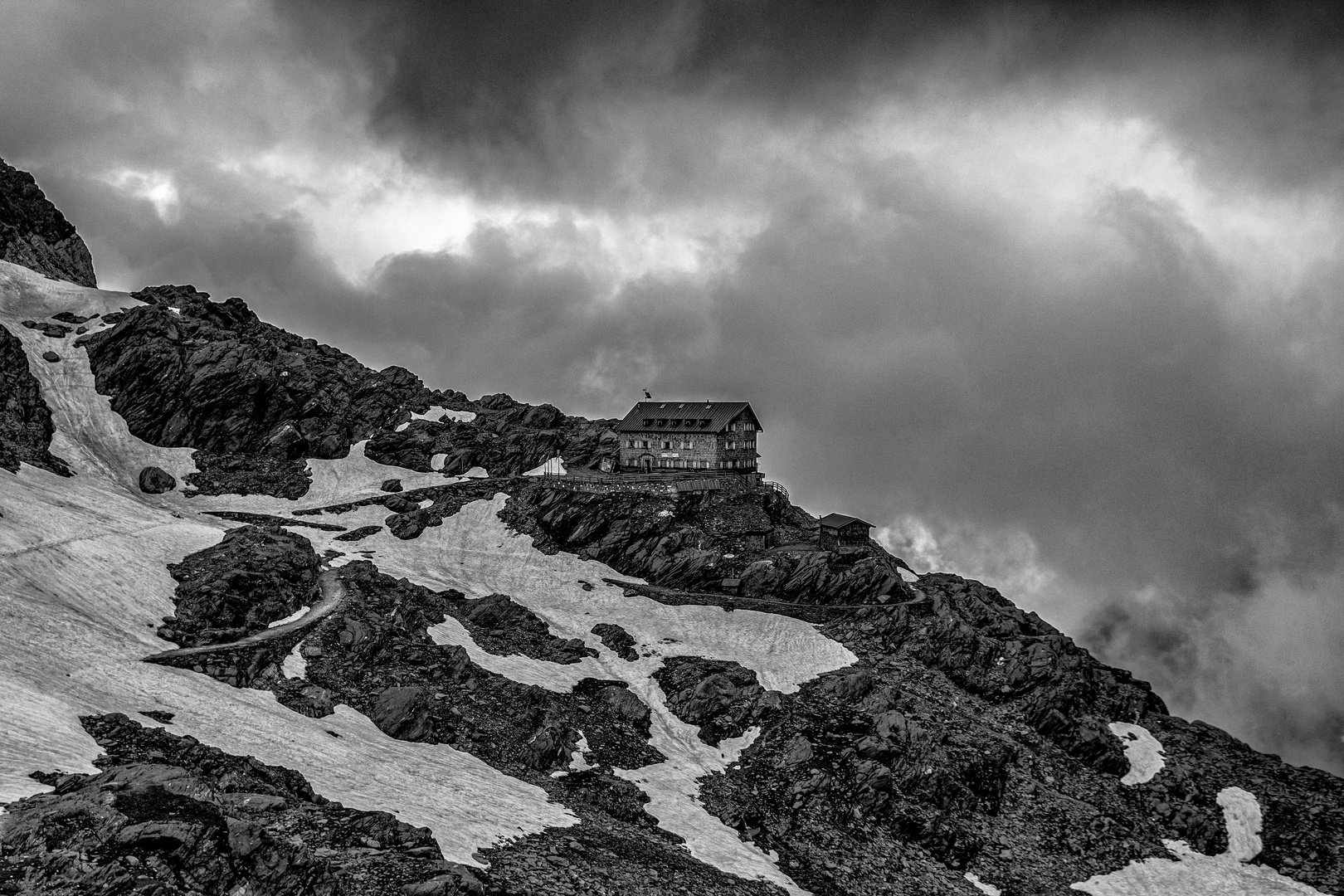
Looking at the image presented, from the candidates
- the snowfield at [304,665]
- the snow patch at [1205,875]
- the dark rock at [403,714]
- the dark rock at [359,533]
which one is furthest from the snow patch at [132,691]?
the snow patch at [1205,875]

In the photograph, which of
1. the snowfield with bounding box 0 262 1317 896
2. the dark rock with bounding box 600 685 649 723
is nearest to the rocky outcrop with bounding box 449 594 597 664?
the snowfield with bounding box 0 262 1317 896

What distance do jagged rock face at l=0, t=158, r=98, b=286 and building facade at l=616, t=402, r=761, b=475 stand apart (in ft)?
305

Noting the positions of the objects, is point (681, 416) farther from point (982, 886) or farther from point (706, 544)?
point (982, 886)

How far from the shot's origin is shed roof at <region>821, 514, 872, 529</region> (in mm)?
97188

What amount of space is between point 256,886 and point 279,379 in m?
91.5

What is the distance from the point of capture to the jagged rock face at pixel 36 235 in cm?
13588

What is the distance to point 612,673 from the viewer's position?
76875 mm

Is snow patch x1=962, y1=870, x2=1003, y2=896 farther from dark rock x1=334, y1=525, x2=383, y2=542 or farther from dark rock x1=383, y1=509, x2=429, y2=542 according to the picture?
dark rock x1=334, y1=525, x2=383, y2=542

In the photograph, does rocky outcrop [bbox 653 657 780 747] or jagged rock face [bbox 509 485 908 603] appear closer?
rocky outcrop [bbox 653 657 780 747]

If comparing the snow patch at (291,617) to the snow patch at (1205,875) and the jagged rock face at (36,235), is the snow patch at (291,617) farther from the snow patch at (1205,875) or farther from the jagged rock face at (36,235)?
the jagged rock face at (36,235)

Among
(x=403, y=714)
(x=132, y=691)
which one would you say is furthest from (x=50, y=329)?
(x=403, y=714)

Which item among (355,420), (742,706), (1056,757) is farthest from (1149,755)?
(355,420)

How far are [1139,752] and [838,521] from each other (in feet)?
112

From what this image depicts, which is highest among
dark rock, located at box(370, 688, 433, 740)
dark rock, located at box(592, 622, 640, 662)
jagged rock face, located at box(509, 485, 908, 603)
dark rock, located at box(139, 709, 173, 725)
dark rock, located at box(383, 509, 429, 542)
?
jagged rock face, located at box(509, 485, 908, 603)
